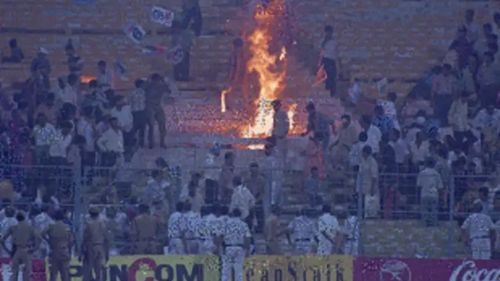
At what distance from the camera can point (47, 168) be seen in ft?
113

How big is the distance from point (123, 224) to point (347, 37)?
297 inches

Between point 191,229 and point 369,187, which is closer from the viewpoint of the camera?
point 191,229

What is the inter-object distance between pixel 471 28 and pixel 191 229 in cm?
794

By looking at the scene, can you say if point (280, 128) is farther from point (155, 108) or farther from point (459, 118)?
point (459, 118)

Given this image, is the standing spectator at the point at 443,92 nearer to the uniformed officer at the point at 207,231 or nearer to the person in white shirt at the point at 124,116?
the person in white shirt at the point at 124,116

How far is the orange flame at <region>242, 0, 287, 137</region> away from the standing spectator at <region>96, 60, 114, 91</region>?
264 centimetres

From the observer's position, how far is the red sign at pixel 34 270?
3309cm

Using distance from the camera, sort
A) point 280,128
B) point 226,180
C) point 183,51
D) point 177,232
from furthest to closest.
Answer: point 183,51 → point 280,128 → point 226,180 → point 177,232

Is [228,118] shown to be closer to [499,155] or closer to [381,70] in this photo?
[381,70]

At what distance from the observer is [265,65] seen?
130ft

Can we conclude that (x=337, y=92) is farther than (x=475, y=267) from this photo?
Yes

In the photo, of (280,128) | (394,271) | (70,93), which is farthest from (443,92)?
A: (70,93)

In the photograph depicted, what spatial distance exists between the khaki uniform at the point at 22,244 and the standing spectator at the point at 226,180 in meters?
3.27

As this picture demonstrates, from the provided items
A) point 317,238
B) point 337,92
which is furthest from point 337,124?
point 317,238
